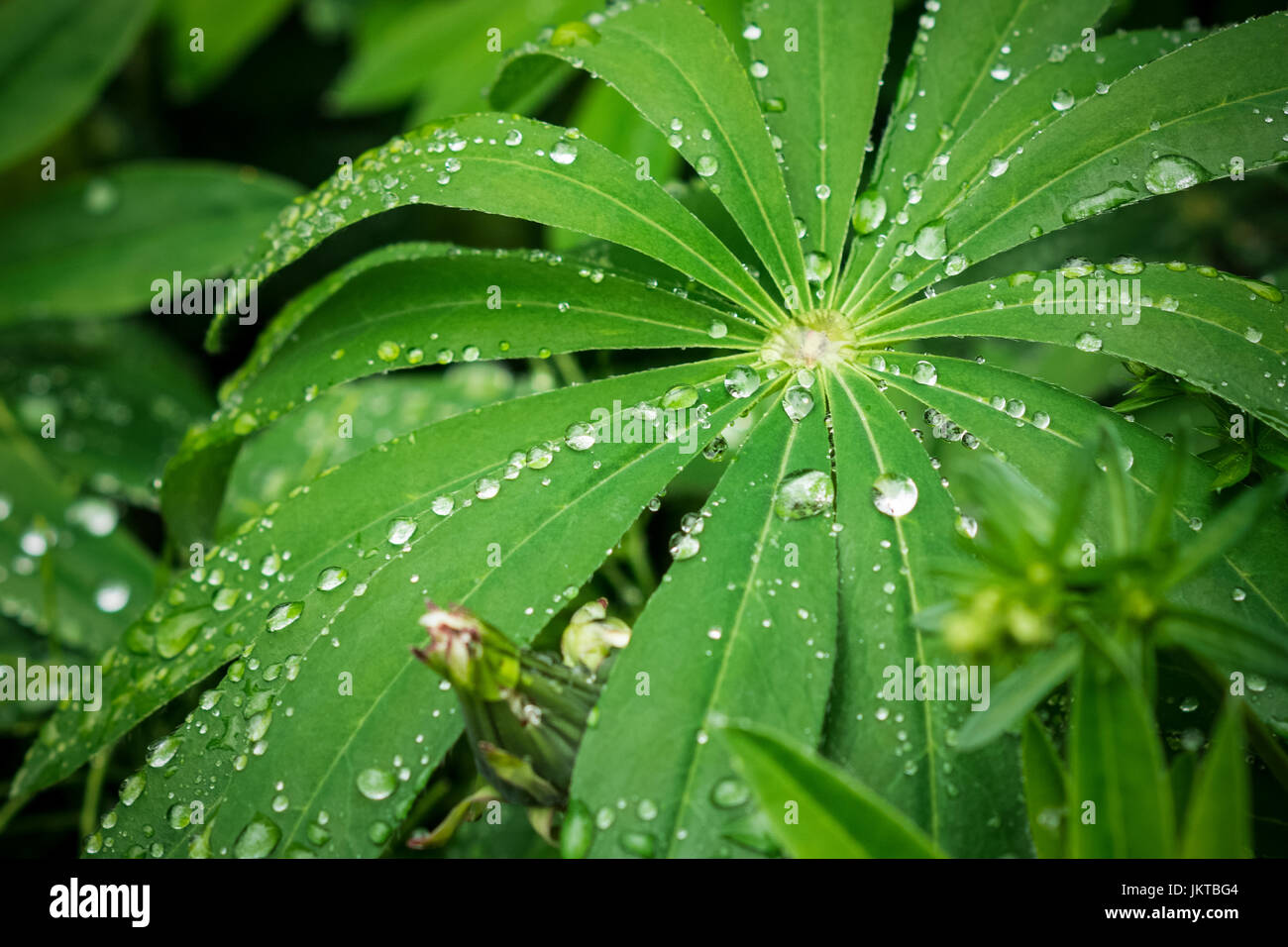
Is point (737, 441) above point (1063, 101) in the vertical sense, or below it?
below

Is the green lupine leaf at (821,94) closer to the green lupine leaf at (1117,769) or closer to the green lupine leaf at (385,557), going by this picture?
the green lupine leaf at (385,557)

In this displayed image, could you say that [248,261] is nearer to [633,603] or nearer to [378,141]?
[633,603]

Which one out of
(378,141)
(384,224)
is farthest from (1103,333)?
(378,141)

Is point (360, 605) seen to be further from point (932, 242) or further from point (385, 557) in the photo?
point (932, 242)

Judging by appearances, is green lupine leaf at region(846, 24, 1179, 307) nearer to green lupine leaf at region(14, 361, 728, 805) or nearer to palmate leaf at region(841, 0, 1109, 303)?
palmate leaf at region(841, 0, 1109, 303)

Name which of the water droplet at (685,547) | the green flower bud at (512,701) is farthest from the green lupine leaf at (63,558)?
the water droplet at (685,547)

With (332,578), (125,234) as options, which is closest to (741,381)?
(332,578)
